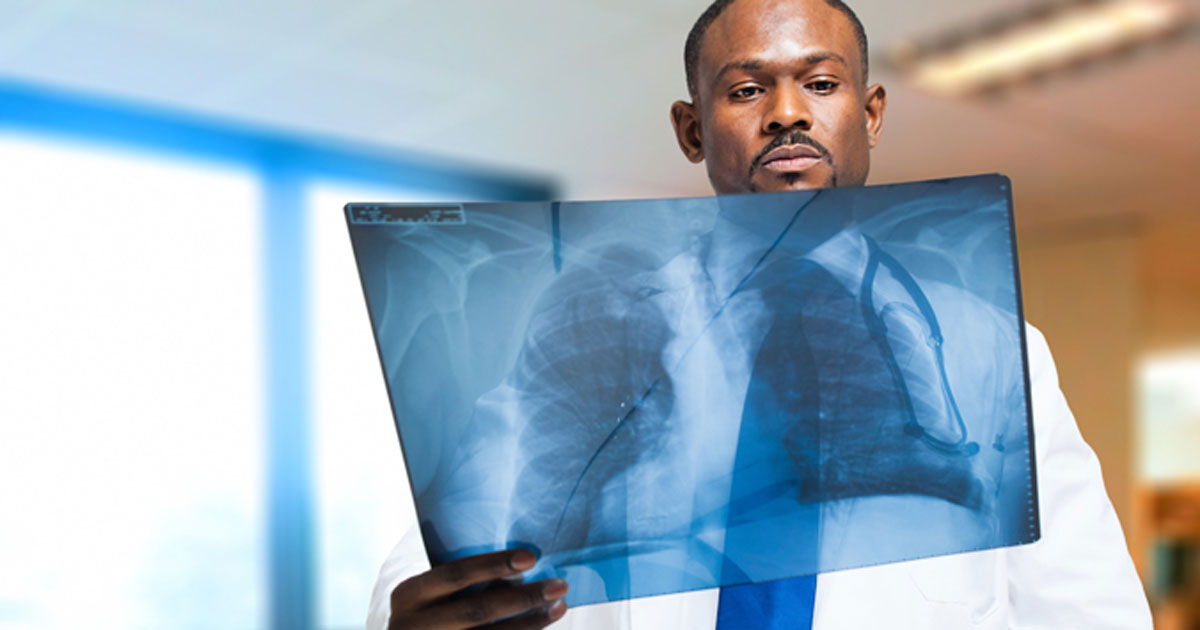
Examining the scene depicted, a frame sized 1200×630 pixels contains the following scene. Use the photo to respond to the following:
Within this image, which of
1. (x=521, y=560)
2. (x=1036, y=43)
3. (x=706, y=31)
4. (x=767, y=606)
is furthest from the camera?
(x=1036, y=43)

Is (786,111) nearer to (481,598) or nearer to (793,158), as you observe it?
(793,158)

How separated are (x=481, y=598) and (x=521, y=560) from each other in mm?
38

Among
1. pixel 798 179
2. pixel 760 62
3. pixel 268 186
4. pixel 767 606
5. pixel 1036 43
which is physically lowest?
pixel 767 606

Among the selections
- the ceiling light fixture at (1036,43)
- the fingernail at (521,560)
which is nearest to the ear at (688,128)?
the fingernail at (521,560)

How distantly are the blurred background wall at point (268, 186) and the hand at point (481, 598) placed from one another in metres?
2.23

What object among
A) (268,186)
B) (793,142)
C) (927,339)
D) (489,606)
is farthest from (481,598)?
(268,186)

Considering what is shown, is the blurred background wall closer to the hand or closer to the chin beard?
the chin beard

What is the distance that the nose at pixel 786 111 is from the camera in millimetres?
787

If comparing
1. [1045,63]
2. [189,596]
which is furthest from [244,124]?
[1045,63]

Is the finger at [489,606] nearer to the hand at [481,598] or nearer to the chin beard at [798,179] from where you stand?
the hand at [481,598]

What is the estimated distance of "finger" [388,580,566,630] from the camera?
57 centimetres

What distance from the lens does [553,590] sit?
57cm

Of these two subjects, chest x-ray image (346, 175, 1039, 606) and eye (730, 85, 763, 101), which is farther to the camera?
eye (730, 85, 763, 101)

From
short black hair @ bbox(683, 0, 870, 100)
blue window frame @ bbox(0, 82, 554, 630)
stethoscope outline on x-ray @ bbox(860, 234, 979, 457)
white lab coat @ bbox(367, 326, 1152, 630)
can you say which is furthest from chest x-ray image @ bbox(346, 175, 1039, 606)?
blue window frame @ bbox(0, 82, 554, 630)
